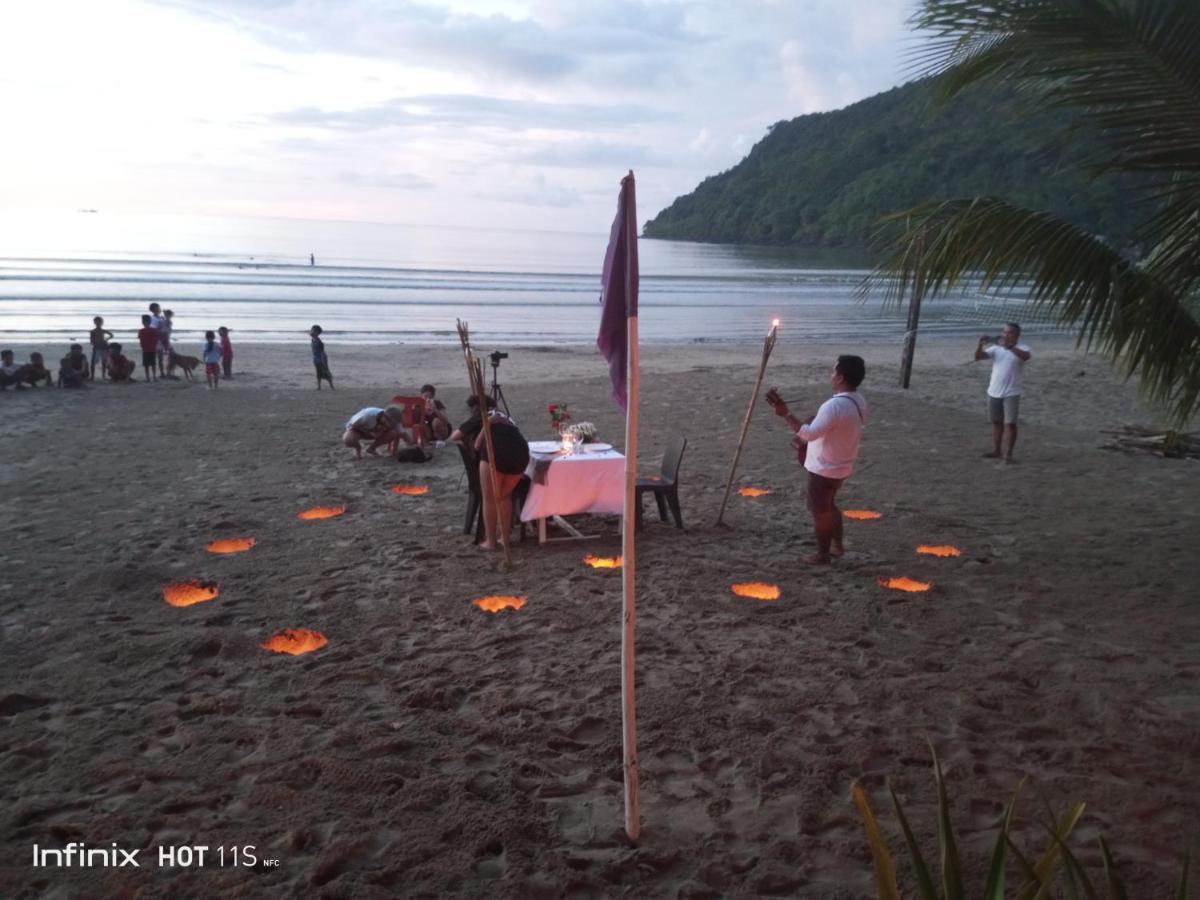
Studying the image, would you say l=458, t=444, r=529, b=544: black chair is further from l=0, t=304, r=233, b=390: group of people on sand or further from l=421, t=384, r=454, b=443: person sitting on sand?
l=0, t=304, r=233, b=390: group of people on sand

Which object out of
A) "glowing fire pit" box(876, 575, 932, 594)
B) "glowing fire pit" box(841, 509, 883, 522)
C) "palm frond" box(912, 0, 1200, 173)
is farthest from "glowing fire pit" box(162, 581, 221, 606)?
"palm frond" box(912, 0, 1200, 173)

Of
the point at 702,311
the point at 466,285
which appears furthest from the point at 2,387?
the point at 466,285

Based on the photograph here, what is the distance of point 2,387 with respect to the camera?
14688 mm

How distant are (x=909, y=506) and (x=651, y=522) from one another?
259cm

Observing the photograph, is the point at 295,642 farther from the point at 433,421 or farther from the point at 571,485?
the point at 433,421

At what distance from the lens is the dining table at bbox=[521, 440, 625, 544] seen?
23.6 ft

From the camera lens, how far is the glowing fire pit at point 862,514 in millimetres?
8055

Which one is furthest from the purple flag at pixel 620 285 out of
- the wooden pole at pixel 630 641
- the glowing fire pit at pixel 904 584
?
the glowing fire pit at pixel 904 584

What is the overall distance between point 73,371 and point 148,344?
1648mm

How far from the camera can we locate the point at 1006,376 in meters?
9.69

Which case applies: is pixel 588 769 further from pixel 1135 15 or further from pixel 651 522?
pixel 1135 15

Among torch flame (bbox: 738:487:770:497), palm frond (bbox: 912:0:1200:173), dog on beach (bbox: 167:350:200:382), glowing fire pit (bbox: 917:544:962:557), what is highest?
palm frond (bbox: 912:0:1200:173)

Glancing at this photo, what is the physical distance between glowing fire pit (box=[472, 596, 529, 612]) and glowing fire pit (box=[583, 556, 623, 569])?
90 cm

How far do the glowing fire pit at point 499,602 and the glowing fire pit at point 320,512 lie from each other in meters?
2.58
